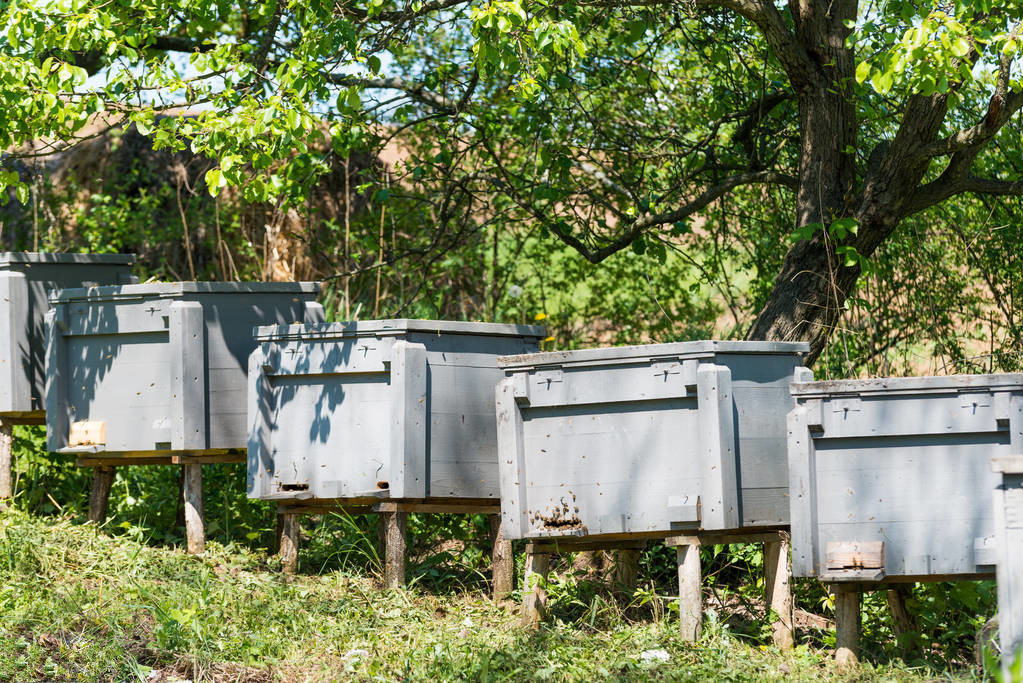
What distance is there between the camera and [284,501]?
5.89 m

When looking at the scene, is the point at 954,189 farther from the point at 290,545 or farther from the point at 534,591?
the point at 290,545

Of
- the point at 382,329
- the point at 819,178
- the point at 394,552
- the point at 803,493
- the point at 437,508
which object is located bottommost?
the point at 394,552

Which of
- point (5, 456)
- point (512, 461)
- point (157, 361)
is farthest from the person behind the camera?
point (5, 456)

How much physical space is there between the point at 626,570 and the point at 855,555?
1.55 m

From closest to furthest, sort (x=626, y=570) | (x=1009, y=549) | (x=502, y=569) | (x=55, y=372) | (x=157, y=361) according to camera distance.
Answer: (x=1009, y=549)
(x=626, y=570)
(x=502, y=569)
(x=157, y=361)
(x=55, y=372)

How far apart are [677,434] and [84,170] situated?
8.70 m

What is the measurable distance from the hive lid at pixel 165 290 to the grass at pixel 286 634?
1.27m

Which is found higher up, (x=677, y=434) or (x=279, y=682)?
(x=677, y=434)

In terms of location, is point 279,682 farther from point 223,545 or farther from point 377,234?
point 377,234

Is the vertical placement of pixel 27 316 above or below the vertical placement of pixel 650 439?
above

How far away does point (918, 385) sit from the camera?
14.3ft

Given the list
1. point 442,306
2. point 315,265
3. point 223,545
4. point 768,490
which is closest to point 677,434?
point 768,490

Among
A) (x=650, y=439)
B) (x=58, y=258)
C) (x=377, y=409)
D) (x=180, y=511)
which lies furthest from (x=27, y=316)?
(x=650, y=439)

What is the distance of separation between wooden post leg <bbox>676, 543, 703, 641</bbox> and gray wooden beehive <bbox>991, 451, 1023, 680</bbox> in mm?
1479
